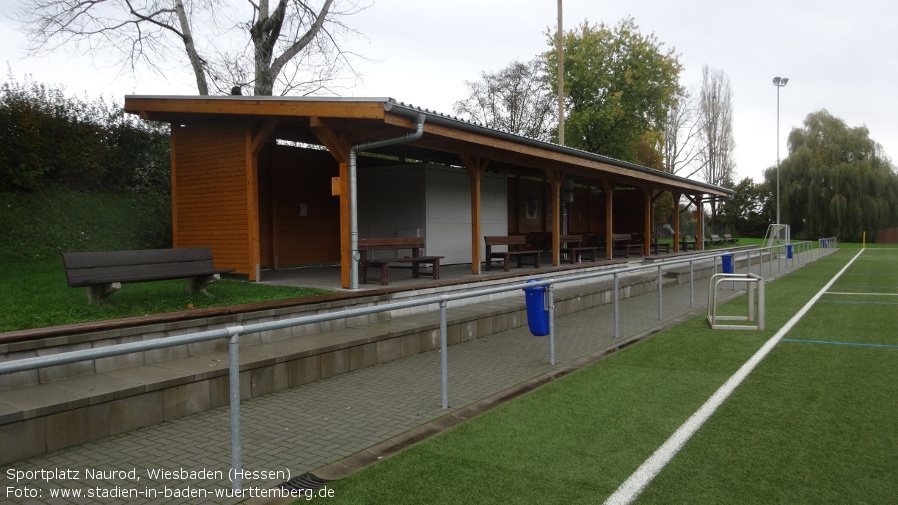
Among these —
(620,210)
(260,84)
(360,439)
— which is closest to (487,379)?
(360,439)

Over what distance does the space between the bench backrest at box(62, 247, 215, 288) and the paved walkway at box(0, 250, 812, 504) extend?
268cm

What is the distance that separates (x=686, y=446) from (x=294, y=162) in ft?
37.0

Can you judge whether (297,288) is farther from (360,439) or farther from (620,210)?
(620,210)

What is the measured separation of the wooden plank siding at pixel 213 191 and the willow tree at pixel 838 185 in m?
43.8

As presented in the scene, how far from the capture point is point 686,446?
13.6ft

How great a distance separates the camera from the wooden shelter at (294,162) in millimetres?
9180

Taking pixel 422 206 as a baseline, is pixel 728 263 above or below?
below

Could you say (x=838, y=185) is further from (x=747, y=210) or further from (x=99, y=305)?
(x=99, y=305)

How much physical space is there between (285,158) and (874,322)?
11.4 metres

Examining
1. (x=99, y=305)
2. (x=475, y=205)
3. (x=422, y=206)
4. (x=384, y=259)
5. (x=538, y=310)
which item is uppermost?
(x=422, y=206)

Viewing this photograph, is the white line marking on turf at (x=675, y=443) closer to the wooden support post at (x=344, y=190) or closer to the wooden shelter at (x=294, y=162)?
the wooden shelter at (x=294, y=162)

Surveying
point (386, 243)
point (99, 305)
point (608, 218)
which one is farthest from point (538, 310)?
point (608, 218)

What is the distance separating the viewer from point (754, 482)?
353cm

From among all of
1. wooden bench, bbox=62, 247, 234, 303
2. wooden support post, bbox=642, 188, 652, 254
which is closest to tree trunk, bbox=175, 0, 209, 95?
wooden bench, bbox=62, 247, 234, 303
